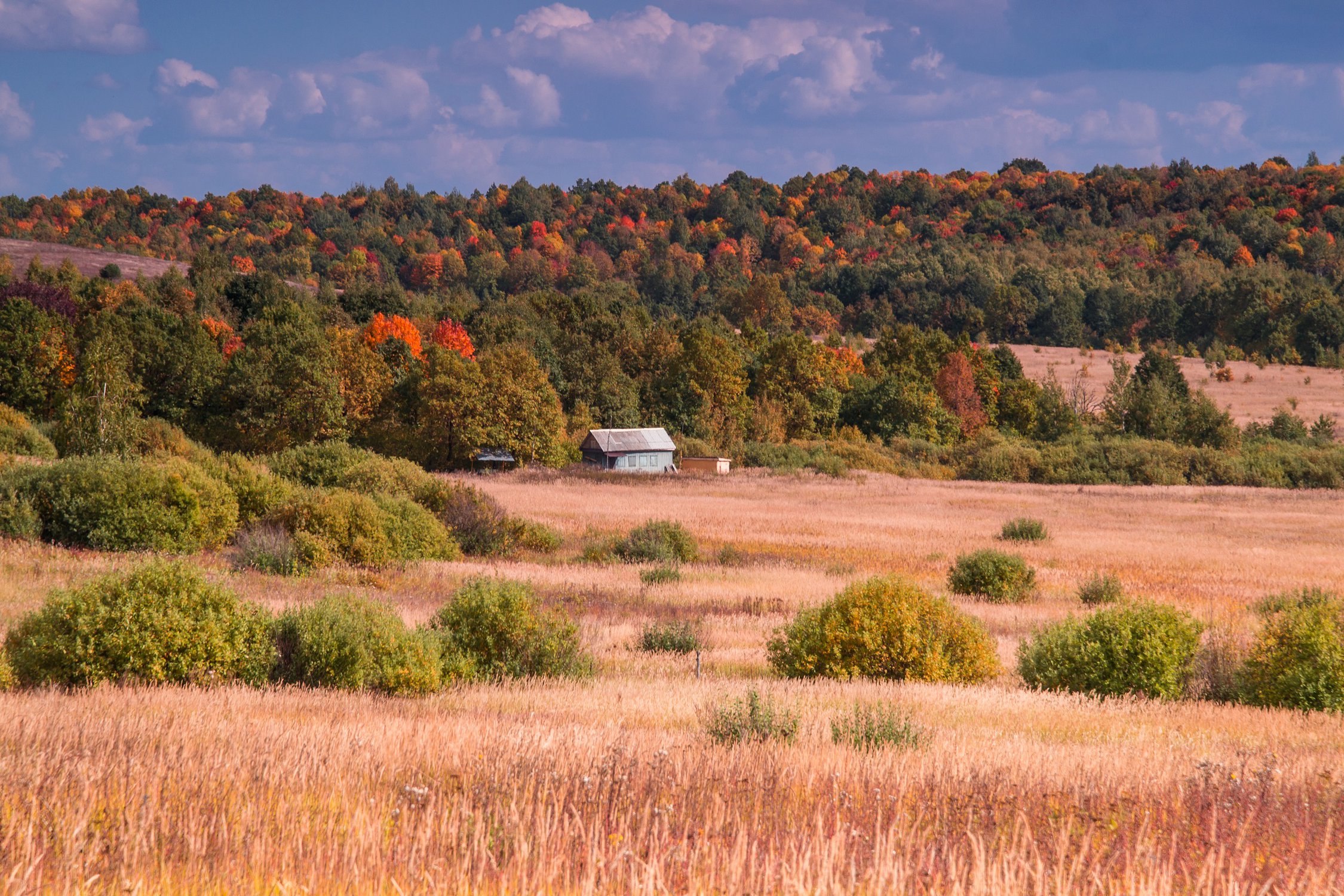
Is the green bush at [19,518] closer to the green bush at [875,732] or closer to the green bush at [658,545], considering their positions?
the green bush at [658,545]

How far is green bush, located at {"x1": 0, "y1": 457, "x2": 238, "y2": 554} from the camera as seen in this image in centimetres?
2353

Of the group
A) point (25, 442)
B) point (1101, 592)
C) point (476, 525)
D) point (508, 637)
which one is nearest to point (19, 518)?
point (476, 525)

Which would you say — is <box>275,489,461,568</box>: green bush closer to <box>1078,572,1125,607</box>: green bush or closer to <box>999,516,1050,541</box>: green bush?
<box>1078,572,1125,607</box>: green bush

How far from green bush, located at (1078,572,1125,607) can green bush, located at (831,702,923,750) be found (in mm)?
16111

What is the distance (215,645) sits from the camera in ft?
37.4

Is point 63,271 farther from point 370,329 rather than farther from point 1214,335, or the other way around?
point 1214,335

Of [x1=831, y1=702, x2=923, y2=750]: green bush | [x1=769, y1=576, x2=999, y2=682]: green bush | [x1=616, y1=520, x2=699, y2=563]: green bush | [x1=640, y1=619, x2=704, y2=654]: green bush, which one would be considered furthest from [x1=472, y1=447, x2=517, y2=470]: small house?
[x1=831, y1=702, x2=923, y2=750]: green bush

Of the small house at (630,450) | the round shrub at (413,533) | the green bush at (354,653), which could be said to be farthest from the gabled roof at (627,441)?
the green bush at (354,653)

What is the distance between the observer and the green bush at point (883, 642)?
14133mm

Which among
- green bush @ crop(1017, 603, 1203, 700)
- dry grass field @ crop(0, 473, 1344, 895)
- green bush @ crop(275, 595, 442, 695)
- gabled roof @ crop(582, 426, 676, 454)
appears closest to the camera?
dry grass field @ crop(0, 473, 1344, 895)

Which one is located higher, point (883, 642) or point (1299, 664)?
point (1299, 664)

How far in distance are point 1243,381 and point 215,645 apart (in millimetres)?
106825

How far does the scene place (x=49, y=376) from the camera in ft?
214

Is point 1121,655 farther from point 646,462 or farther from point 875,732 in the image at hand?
point 646,462
